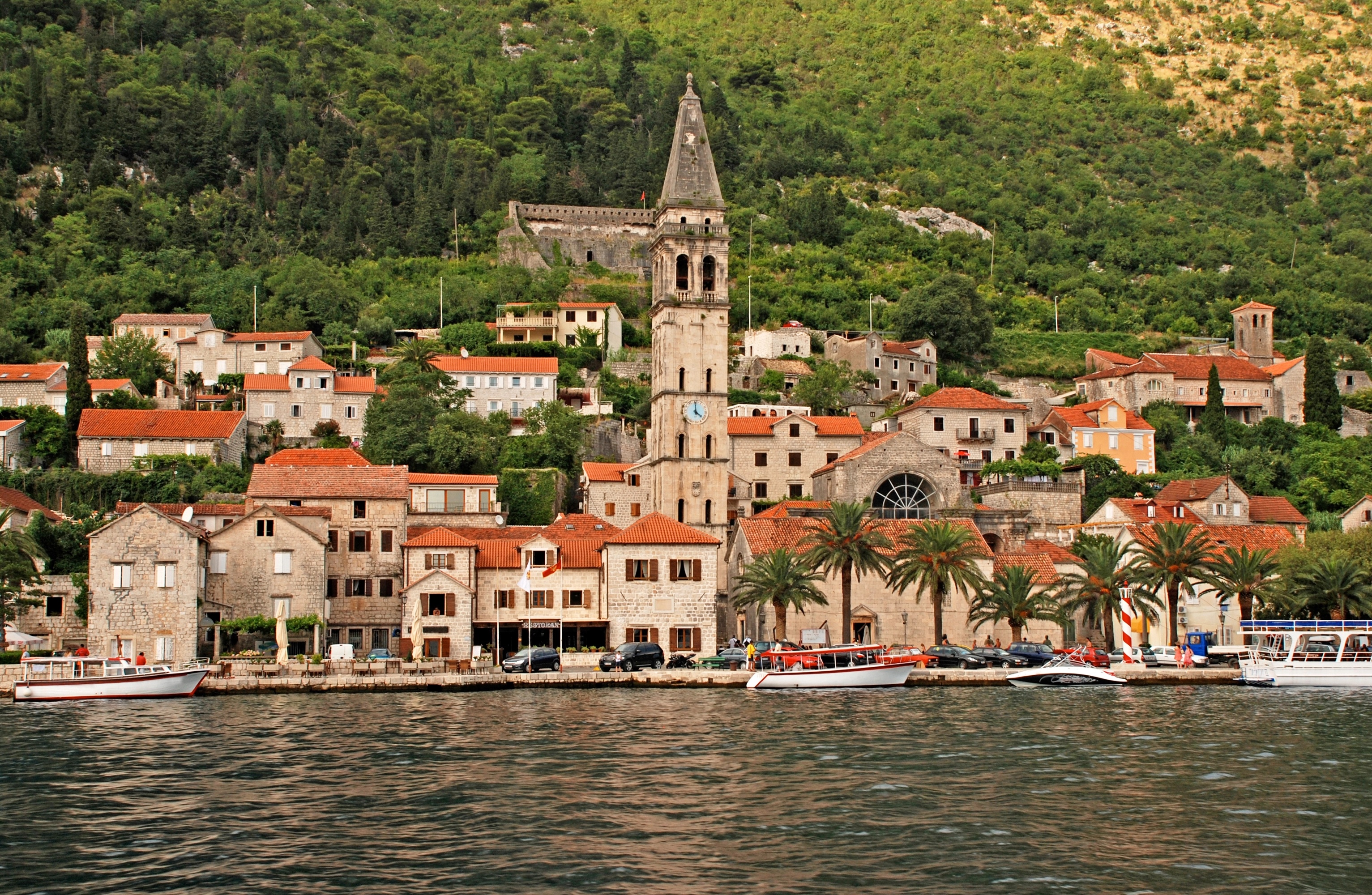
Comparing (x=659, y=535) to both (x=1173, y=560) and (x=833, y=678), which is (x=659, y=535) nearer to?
(x=833, y=678)

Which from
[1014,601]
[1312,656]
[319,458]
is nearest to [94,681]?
[319,458]

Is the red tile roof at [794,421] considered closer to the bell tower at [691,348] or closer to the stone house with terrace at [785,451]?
the stone house with terrace at [785,451]

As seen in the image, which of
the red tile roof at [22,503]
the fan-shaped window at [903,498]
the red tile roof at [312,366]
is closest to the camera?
the red tile roof at [22,503]

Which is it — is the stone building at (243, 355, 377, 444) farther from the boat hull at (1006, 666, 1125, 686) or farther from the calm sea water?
the boat hull at (1006, 666, 1125, 686)

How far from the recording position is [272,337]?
321 feet

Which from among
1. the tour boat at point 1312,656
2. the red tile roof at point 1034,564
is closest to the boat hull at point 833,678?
the red tile roof at point 1034,564

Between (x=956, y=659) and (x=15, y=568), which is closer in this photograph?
(x=15, y=568)

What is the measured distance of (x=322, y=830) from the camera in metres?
28.8

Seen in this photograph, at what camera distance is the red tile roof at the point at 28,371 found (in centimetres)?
8838

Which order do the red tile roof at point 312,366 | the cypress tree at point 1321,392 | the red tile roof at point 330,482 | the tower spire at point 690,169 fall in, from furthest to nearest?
the cypress tree at point 1321,392 → the red tile roof at point 312,366 → the tower spire at point 690,169 → the red tile roof at point 330,482

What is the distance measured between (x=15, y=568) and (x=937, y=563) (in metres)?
37.8

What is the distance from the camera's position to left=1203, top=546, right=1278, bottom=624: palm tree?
6312 centimetres

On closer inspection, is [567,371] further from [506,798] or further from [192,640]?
[506,798]

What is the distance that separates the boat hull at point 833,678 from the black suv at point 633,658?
543cm
